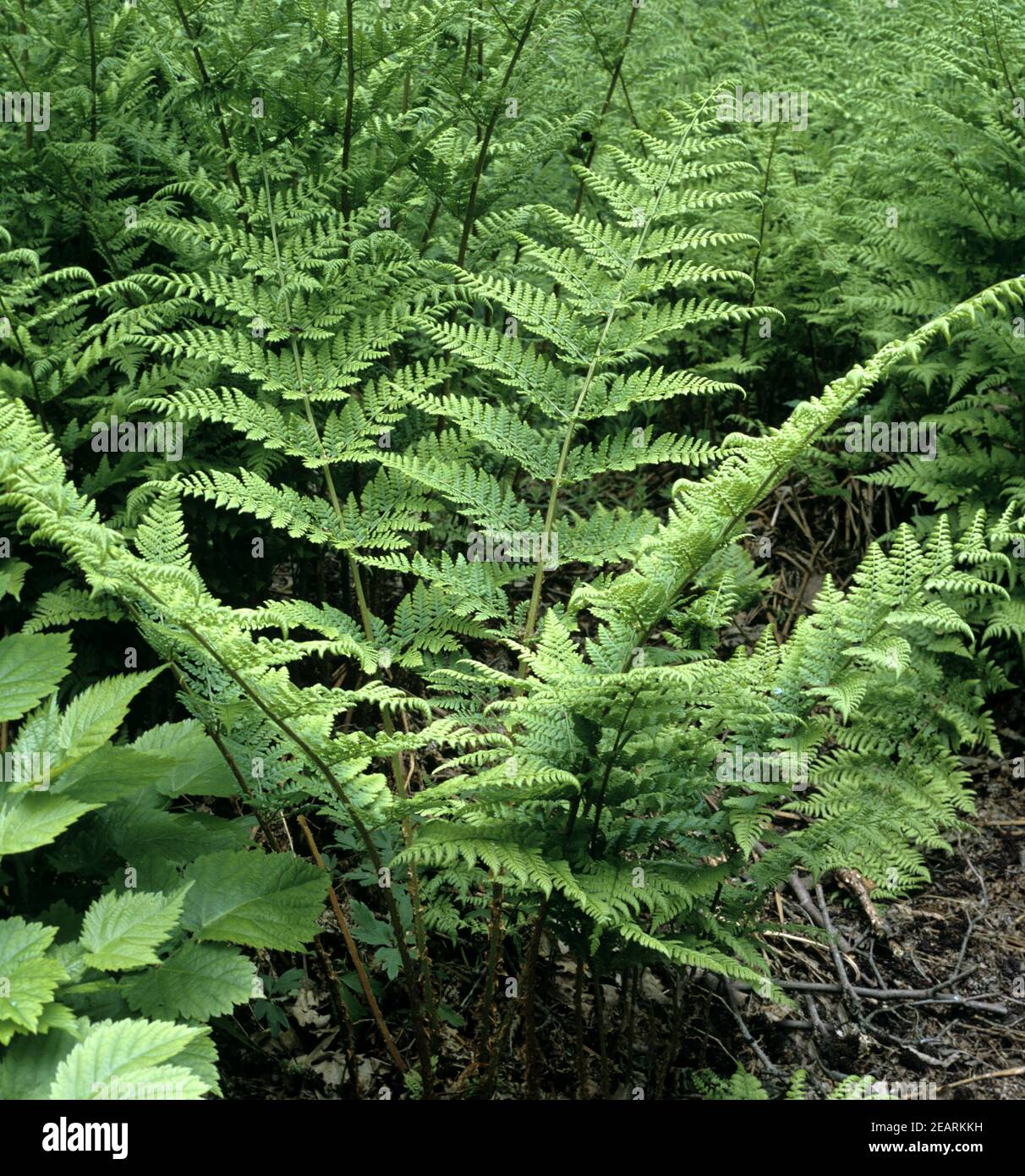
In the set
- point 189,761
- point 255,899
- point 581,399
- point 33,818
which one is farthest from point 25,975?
point 581,399

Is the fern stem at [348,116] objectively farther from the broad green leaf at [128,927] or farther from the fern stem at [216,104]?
the broad green leaf at [128,927]

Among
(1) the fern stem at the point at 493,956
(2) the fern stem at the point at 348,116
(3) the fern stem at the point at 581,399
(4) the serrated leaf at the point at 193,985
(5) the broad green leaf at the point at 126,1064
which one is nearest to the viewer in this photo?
(5) the broad green leaf at the point at 126,1064

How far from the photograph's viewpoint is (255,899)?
2.31m

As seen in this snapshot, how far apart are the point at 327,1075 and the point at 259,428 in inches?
62.8

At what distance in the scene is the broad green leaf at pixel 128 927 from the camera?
1990 mm

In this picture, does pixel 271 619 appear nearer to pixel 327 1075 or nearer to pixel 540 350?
pixel 327 1075

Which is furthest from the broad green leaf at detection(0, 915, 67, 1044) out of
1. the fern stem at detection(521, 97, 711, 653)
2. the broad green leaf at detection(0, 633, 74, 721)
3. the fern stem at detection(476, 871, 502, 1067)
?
the fern stem at detection(521, 97, 711, 653)

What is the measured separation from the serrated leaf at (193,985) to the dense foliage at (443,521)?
0.04ft

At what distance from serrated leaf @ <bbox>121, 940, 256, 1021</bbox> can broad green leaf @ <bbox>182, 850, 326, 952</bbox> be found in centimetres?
4

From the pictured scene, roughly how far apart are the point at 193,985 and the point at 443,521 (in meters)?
2.07

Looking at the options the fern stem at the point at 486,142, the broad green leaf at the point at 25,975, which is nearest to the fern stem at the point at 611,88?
the fern stem at the point at 486,142

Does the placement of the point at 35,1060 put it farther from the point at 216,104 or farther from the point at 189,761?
the point at 216,104

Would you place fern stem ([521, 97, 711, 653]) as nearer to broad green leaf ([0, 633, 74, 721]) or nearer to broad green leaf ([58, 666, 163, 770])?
broad green leaf ([58, 666, 163, 770])
